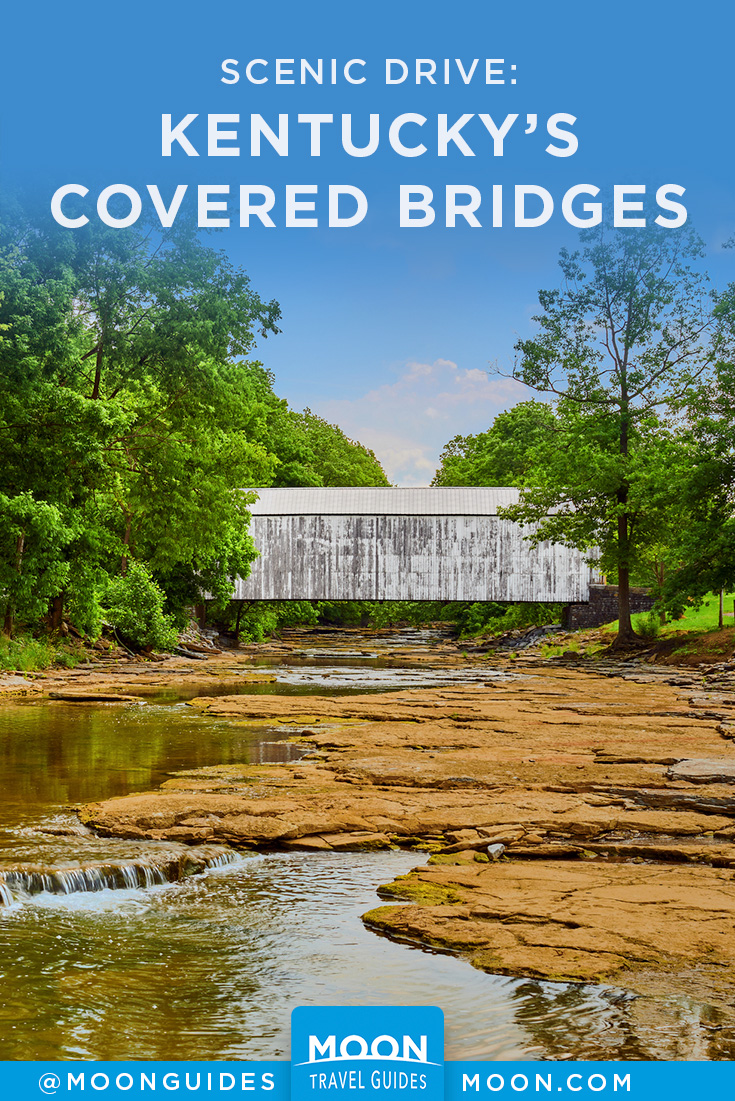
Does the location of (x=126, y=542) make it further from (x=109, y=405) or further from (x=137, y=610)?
(x=109, y=405)

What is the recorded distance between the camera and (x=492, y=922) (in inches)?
200

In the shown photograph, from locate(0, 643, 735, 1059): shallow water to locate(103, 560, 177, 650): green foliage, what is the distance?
20842 mm

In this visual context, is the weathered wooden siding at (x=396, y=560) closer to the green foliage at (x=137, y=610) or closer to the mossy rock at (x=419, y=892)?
the green foliage at (x=137, y=610)

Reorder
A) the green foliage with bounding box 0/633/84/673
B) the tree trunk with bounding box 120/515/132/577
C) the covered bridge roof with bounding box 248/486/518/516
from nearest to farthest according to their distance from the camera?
the green foliage with bounding box 0/633/84/673 → the tree trunk with bounding box 120/515/132/577 → the covered bridge roof with bounding box 248/486/518/516

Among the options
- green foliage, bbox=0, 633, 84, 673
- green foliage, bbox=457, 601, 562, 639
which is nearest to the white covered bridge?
green foliage, bbox=457, 601, 562, 639

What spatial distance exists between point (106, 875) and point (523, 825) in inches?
118

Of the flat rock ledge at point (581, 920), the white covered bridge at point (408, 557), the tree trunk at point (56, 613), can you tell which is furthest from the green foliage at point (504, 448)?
the flat rock ledge at point (581, 920)

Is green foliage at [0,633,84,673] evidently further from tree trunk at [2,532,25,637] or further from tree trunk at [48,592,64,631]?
tree trunk at [48,592,64,631]

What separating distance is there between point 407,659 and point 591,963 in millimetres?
28239

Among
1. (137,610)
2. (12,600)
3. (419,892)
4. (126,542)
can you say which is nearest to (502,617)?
(126,542)

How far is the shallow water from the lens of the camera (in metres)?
3.50

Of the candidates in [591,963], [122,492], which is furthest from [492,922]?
[122,492]

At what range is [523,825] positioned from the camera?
7258 millimetres

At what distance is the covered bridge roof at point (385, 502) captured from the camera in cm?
4238
